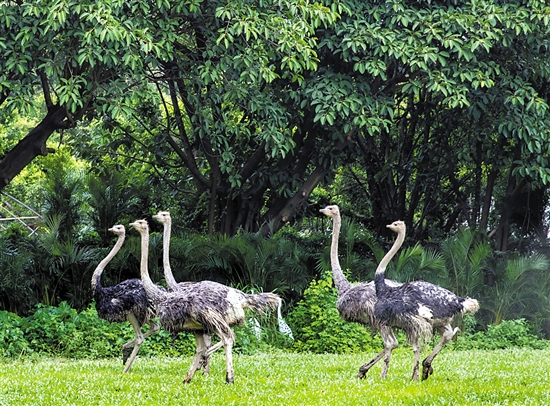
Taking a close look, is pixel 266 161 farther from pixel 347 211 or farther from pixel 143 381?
pixel 143 381

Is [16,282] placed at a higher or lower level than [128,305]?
higher

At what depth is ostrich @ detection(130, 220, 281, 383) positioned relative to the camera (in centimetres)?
998

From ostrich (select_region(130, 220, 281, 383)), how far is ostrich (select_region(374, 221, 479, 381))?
1320mm

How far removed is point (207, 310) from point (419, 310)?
2269mm

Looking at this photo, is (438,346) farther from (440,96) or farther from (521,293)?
(440,96)

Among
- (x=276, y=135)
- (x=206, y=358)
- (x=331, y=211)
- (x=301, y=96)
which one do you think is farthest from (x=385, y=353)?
(x=301, y=96)

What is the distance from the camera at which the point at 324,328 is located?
15250 mm

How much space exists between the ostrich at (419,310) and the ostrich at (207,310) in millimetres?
1320

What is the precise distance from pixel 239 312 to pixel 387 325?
1655mm

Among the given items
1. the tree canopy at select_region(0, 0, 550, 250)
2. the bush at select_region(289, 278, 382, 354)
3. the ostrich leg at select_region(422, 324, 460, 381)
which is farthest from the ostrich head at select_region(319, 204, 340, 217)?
the bush at select_region(289, 278, 382, 354)

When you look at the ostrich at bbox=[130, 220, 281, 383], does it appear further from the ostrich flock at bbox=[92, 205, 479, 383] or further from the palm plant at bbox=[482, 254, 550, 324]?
the palm plant at bbox=[482, 254, 550, 324]

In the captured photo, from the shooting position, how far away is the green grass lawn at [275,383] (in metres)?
8.95

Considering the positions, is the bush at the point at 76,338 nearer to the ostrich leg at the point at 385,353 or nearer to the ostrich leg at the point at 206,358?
the ostrich leg at the point at 206,358

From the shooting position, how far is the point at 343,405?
8.59 m
